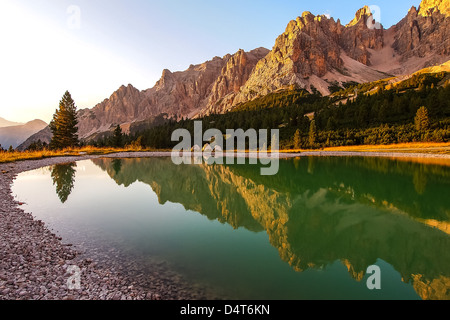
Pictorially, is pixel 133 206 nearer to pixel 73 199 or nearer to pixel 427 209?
pixel 73 199

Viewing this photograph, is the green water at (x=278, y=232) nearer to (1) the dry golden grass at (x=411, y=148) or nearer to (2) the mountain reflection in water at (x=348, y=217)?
(2) the mountain reflection in water at (x=348, y=217)

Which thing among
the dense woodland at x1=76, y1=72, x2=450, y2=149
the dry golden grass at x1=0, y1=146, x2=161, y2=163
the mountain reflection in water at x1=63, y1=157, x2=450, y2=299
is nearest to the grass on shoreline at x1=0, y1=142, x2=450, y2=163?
the dry golden grass at x1=0, y1=146, x2=161, y2=163

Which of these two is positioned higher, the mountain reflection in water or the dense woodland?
the dense woodland

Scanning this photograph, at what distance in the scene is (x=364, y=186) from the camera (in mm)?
19672

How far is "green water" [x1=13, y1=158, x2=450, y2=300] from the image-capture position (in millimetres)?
6492

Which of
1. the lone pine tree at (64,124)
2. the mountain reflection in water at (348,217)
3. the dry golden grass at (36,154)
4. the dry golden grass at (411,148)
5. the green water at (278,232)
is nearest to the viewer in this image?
the green water at (278,232)

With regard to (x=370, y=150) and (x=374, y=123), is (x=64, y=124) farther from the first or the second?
(x=374, y=123)

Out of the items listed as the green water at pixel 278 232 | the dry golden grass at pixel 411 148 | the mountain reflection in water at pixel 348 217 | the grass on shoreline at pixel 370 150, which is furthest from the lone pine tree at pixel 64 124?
the dry golden grass at pixel 411 148

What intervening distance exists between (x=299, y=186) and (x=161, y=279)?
643 inches

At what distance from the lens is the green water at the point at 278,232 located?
6492 millimetres

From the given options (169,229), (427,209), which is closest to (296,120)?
(427,209)

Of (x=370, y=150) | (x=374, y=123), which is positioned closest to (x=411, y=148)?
(x=370, y=150)

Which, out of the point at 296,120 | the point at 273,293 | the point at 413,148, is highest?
the point at 296,120

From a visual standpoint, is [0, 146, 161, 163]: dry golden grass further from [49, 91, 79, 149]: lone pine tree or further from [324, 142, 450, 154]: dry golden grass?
[324, 142, 450, 154]: dry golden grass
